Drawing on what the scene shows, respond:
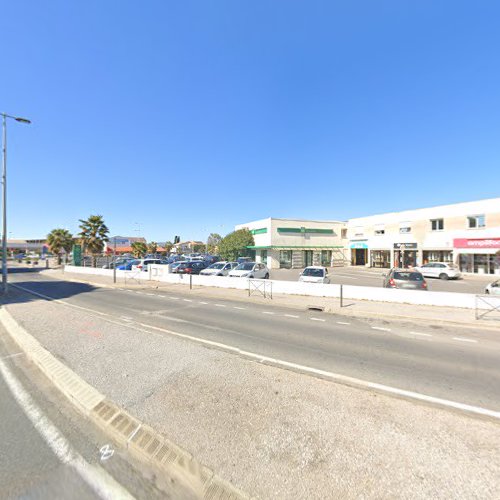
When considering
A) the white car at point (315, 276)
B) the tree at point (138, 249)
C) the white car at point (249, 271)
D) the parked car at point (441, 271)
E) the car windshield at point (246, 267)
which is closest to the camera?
the white car at point (315, 276)

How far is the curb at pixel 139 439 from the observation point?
2379 millimetres

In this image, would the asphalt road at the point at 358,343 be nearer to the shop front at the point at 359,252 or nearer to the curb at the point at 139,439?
the curb at the point at 139,439

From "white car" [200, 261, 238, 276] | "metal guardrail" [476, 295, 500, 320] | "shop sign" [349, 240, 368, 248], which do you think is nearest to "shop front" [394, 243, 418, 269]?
"shop sign" [349, 240, 368, 248]

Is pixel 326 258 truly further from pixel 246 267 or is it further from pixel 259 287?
pixel 259 287

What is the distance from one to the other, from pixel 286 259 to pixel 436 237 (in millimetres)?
18599

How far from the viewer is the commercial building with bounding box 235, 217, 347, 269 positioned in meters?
37.4

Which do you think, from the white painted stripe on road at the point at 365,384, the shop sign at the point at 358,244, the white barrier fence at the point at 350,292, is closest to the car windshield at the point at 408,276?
the white barrier fence at the point at 350,292

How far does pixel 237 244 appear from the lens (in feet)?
127

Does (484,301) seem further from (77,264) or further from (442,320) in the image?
(77,264)

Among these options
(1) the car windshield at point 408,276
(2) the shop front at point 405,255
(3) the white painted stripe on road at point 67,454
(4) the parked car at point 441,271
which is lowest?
(3) the white painted stripe on road at point 67,454

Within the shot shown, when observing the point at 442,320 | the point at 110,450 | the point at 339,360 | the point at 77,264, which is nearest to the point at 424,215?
the point at 442,320

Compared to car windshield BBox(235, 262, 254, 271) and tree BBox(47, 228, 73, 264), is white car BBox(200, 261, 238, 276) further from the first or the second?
tree BBox(47, 228, 73, 264)

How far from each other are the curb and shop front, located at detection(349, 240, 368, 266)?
126ft

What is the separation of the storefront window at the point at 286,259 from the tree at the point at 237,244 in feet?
16.5
